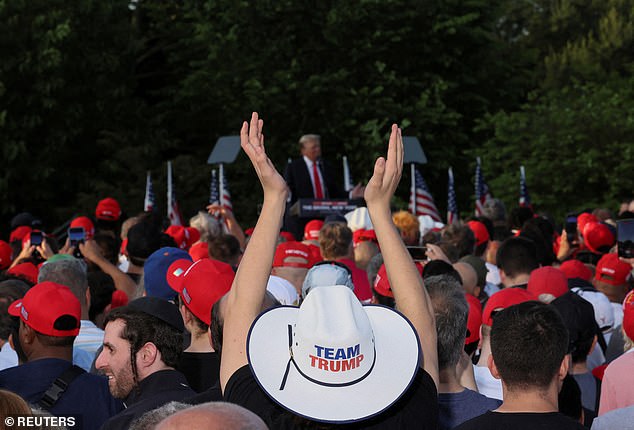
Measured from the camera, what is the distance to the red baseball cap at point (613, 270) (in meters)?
7.75

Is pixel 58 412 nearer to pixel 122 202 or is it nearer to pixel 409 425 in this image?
pixel 409 425

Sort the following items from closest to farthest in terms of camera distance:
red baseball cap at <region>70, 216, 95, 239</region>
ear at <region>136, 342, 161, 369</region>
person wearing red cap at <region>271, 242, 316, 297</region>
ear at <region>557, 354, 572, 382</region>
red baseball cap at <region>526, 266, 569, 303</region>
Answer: ear at <region>557, 354, 572, 382</region>, ear at <region>136, 342, 161, 369</region>, red baseball cap at <region>526, 266, 569, 303</region>, person wearing red cap at <region>271, 242, 316, 297</region>, red baseball cap at <region>70, 216, 95, 239</region>

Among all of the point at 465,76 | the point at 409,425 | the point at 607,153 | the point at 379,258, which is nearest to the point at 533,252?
the point at 379,258

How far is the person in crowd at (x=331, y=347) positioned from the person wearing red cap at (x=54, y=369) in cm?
118

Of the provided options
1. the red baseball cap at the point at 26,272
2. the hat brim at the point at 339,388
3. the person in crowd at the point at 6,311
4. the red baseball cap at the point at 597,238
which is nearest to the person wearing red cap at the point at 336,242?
the red baseball cap at the point at 26,272

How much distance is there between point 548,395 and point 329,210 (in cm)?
935

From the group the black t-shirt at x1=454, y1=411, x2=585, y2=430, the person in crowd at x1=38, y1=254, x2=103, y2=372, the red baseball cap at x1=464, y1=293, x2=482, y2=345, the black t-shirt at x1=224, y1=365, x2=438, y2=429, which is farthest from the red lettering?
the person in crowd at x1=38, y1=254, x2=103, y2=372

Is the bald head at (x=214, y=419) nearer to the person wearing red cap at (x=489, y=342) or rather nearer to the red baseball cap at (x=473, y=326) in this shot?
the person wearing red cap at (x=489, y=342)

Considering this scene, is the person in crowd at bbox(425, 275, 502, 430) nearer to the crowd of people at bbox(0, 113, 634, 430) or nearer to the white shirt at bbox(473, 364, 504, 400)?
the crowd of people at bbox(0, 113, 634, 430)

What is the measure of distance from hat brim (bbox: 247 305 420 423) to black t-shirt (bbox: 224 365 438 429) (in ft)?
0.37

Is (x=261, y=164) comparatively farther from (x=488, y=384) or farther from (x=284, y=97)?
(x=284, y=97)

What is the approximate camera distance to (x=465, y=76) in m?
33.9

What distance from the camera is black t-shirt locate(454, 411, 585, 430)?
3.61 meters

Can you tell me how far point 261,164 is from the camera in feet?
12.0
